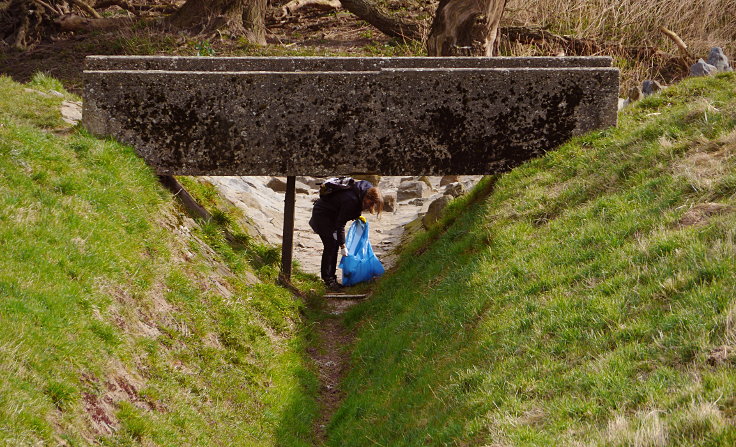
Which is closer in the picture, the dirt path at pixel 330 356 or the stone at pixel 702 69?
the dirt path at pixel 330 356

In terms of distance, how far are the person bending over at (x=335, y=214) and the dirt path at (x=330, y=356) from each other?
0.75m

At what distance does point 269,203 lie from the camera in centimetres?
1570

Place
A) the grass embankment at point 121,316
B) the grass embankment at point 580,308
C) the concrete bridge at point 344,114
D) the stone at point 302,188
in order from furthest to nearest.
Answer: the stone at point 302,188
the concrete bridge at point 344,114
the grass embankment at point 121,316
the grass embankment at point 580,308

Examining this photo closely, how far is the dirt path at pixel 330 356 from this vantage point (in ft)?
27.8

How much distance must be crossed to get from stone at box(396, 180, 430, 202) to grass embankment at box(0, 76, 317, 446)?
20.9ft

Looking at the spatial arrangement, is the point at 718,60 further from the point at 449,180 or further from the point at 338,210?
the point at 338,210

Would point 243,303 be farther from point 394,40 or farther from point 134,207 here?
point 394,40

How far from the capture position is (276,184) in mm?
17094

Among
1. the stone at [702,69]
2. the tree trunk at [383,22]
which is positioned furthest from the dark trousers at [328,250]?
the tree trunk at [383,22]

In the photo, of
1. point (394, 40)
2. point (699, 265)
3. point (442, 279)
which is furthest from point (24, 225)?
point (394, 40)

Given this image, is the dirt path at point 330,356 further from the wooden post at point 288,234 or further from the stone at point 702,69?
the stone at point 702,69

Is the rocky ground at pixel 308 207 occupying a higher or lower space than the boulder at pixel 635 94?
lower

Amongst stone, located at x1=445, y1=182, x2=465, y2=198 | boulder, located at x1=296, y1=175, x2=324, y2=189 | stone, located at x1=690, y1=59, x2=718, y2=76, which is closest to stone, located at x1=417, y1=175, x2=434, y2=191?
boulder, located at x1=296, y1=175, x2=324, y2=189

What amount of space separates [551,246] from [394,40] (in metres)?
12.3
